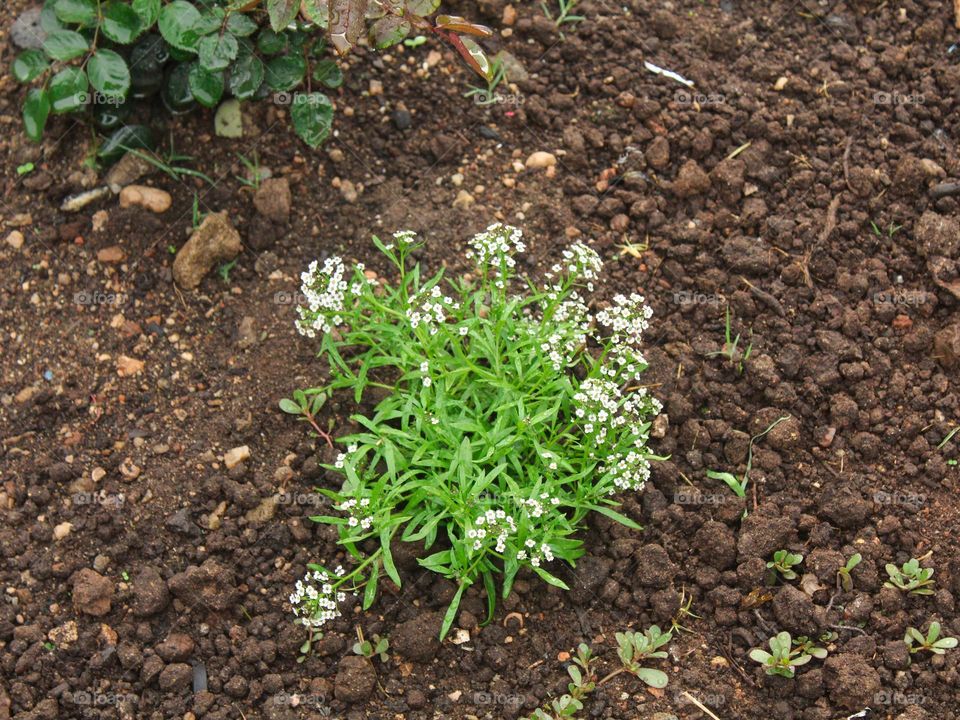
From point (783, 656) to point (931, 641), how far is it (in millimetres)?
548

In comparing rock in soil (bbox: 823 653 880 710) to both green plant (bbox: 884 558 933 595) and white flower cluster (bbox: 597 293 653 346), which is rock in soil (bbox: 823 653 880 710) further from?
white flower cluster (bbox: 597 293 653 346)

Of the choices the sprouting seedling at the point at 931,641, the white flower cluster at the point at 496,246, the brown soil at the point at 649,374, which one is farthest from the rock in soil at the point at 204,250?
the sprouting seedling at the point at 931,641

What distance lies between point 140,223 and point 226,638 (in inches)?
78.9

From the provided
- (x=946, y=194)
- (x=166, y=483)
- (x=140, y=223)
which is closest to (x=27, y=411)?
(x=166, y=483)

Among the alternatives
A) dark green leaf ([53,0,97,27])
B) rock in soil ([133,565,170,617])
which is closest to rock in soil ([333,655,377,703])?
rock in soil ([133,565,170,617])

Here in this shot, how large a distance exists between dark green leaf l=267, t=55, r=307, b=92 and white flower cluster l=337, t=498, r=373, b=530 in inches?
79.2

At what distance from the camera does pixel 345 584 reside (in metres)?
3.92

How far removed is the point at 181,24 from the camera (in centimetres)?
435

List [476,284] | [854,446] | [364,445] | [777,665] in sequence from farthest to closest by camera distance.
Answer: [476,284] → [854,446] → [364,445] → [777,665]

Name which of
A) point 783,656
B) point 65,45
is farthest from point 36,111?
point 783,656

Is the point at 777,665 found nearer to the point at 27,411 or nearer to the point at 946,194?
the point at 946,194

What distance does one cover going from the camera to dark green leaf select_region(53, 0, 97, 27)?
4.33 metres

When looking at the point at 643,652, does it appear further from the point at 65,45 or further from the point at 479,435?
the point at 65,45

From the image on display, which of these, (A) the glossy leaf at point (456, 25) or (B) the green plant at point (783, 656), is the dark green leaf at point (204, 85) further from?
(B) the green plant at point (783, 656)
